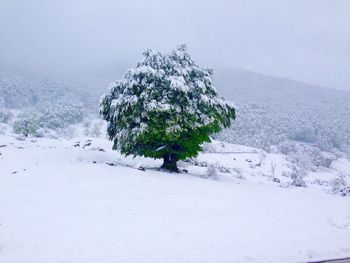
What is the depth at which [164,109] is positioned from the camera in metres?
18.4

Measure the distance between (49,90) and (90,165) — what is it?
4872 inches

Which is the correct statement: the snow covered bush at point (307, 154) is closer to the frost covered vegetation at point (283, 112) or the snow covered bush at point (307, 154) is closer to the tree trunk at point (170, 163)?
the frost covered vegetation at point (283, 112)

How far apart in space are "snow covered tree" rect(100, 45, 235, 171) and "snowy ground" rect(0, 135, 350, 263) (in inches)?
125

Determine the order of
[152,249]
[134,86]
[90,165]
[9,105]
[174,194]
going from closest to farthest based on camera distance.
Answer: [152,249], [174,194], [90,165], [134,86], [9,105]

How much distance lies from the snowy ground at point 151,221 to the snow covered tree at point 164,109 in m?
3.18

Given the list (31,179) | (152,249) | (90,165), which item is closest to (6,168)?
(31,179)

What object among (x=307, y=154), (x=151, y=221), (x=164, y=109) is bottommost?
(x=151, y=221)

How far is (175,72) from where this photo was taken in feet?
66.8

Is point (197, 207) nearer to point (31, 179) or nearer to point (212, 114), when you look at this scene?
point (31, 179)

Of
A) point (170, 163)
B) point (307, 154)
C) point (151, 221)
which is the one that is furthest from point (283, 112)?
point (151, 221)

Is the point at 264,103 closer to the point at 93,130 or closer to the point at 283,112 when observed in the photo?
the point at 283,112

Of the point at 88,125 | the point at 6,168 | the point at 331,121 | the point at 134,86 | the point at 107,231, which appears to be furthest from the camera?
the point at 331,121

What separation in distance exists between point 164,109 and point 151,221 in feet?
29.4

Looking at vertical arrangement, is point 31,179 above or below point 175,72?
below
